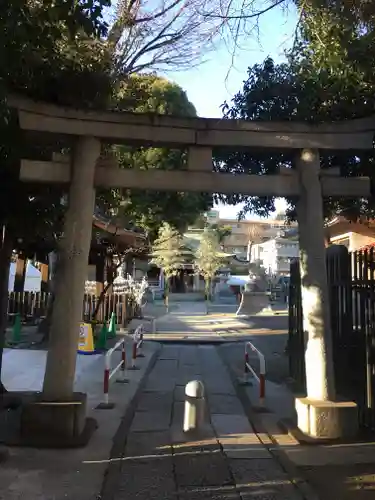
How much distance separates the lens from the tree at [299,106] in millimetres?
6812

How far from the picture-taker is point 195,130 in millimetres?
6430

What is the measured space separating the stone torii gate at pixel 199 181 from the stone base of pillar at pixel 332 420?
0.04 ft

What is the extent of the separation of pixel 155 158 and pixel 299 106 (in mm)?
7532

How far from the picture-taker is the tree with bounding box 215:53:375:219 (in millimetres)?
6812

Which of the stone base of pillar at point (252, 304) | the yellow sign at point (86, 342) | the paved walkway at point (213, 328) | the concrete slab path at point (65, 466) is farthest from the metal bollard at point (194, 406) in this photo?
the stone base of pillar at point (252, 304)

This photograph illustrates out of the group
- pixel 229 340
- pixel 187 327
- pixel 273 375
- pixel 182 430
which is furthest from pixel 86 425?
pixel 187 327

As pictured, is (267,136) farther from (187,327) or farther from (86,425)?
(187,327)

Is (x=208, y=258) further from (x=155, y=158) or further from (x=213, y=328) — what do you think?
(x=155, y=158)

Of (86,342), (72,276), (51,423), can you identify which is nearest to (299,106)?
(72,276)

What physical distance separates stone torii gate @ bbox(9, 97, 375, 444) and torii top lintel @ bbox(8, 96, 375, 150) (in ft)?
0.04

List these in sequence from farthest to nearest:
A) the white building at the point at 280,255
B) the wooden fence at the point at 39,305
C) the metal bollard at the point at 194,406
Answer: the white building at the point at 280,255 < the wooden fence at the point at 39,305 < the metal bollard at the point at 194,406

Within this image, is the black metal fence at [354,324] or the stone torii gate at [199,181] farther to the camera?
the black metal fence at [354,324]

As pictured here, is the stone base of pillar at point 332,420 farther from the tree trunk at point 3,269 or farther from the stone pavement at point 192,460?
the tree trunk at point 3,269

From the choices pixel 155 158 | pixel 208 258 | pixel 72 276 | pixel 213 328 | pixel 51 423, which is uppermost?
pixel 208 258
